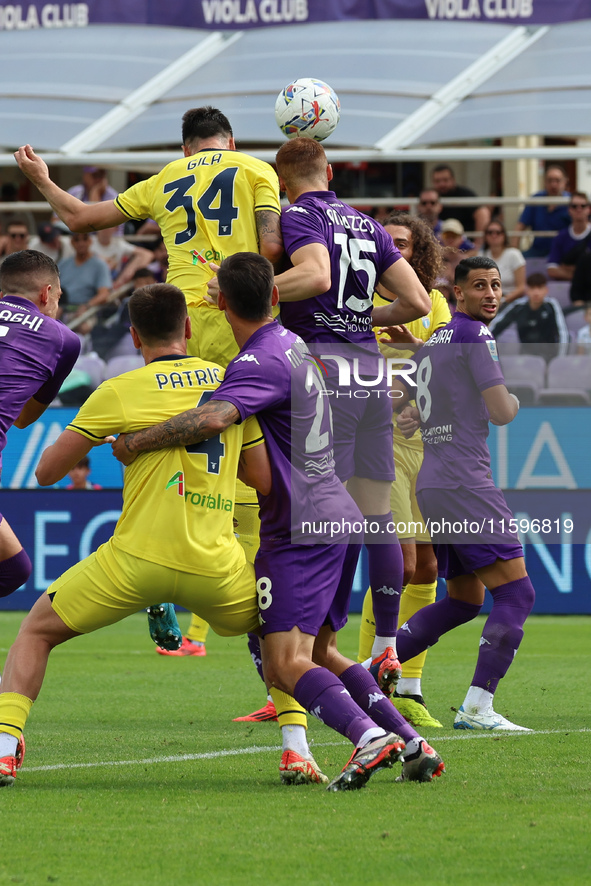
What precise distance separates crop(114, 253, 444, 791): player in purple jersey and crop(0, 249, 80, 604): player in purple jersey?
49.2 inches

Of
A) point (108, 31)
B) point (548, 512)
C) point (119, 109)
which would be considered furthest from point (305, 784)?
point (108, 31)

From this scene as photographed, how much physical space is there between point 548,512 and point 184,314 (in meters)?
6.90

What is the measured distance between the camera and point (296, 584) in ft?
15.4

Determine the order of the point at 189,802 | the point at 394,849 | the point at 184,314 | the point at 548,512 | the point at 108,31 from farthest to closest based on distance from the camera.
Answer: the point at 108,31 → the point at 548,512 → the point at 184,314 → the point at 189,802 → the point at 394,849

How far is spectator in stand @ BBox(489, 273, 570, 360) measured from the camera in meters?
12.0

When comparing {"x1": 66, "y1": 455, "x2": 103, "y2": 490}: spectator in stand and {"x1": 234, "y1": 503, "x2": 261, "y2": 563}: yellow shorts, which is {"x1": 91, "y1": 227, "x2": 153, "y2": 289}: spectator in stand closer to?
{"x1": 66, "y1": 455, "x2": 103, "y2": 490}: spectator in stand

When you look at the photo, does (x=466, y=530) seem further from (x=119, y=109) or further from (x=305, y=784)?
(x=119, y=109)

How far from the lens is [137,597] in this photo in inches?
183

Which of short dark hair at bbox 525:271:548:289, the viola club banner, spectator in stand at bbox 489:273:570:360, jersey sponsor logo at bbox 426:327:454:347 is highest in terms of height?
the viola club banner

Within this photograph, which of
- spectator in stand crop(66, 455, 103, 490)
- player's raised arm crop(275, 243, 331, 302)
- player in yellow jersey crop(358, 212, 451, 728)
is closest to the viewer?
player's raised arm crop(275, 243, 331, 302)

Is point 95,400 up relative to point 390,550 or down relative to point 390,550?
up

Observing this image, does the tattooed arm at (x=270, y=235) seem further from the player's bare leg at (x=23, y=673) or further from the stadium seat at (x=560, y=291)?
the stadium seat at (x=560, y=291)

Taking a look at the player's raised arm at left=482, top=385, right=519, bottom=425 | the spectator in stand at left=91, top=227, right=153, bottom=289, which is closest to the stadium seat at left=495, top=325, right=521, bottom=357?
the spectator in stand at left=91, top=227, right=153, bottom=289

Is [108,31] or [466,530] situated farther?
[108,31]
